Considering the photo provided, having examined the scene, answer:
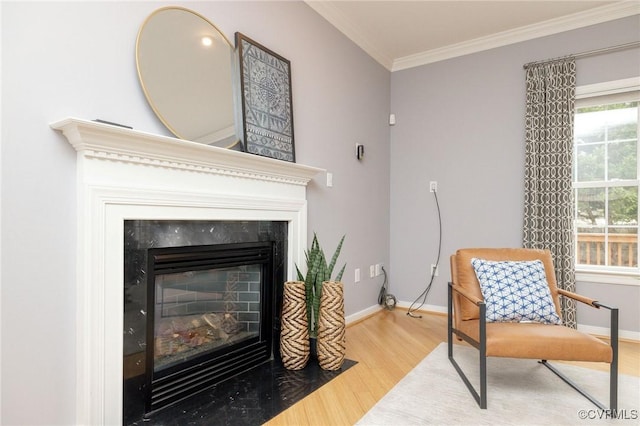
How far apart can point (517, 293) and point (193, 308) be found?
6.13ft

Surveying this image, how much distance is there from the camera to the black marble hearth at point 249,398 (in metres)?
1.76

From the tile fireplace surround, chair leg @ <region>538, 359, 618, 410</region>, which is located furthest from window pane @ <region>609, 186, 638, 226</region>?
the tile fireplace surround

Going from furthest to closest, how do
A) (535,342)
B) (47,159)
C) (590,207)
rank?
(590,207) → (535,342) → (47,159)

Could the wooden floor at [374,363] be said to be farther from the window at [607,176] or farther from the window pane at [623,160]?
the window pane at [623,160]

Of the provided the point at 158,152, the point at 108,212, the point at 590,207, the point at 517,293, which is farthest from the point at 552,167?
the point at 108,212

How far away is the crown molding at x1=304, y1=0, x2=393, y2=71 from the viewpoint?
3.05 metres

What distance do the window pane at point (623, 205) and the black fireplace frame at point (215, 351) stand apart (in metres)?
2.91

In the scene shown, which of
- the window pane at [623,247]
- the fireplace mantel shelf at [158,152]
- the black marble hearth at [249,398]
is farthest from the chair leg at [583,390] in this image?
the fireplace mantel shelf at [158,152]

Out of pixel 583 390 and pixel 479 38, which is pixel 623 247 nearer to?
pixel 583 390

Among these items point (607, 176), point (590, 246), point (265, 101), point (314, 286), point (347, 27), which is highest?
point (347, 27)

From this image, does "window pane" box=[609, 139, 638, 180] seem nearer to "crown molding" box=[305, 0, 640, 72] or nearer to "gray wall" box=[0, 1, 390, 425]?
"crown molding" box=[305, 0, 640, 72]

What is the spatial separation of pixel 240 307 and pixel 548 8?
11.2 ft

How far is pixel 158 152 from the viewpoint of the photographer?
1.77 meters

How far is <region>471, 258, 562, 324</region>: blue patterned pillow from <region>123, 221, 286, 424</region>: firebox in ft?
4.36
